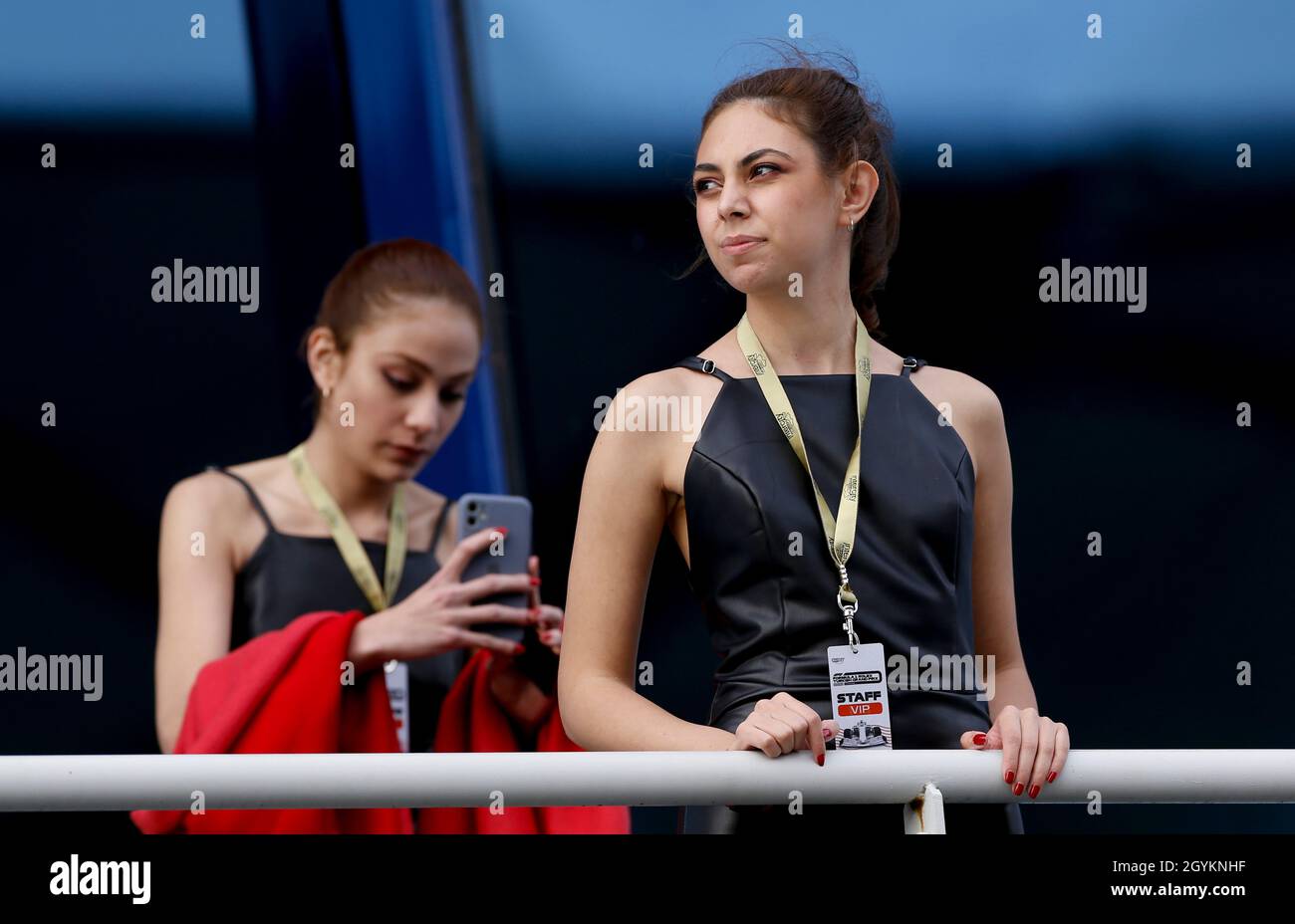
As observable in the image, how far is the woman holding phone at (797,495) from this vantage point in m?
1.83

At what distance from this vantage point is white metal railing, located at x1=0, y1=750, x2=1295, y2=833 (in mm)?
1488

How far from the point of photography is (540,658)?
316cm

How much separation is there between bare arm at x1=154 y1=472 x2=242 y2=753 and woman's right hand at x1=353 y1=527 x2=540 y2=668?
358 millimetres

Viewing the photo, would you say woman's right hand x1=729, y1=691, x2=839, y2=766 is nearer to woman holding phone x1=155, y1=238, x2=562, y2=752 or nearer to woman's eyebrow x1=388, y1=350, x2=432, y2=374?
woman holding phone x1=155, y1=238, x2=562, y2=752

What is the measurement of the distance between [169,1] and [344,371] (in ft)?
2.96

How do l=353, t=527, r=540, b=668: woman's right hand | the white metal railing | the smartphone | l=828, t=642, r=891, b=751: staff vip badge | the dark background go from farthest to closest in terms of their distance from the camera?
the dark background
the smartphone
l=353, t=527, r=540, b=668: woman's right hand
l=828, t=642, r=891, b=751: staff vip badge
the white metal railing

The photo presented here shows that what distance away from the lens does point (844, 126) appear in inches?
81.0

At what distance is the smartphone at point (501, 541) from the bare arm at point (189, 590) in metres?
0.50

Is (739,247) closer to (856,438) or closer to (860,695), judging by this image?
(856,438)

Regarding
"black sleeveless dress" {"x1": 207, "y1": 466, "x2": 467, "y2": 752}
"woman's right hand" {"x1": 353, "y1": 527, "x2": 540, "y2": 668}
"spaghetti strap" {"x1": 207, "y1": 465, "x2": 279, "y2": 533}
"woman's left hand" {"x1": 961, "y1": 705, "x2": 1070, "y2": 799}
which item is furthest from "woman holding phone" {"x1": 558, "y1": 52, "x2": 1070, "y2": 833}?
"spaghetti strap" {"x1": 207, "y1": 465, "x2": 279, "y2": 533}

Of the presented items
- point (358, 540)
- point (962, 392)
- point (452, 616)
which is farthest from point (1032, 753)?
point (358, 540)
